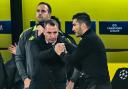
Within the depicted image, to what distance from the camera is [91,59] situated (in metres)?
7.12

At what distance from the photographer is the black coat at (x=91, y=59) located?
280 inches

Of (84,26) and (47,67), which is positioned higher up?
(84,26)

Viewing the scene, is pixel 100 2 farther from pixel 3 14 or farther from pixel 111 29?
pixel 3 14

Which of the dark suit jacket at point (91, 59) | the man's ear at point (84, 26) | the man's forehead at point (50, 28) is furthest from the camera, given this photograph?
the man's ear at point (84, 26)

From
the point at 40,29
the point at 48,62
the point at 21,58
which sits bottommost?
the point at 21,58

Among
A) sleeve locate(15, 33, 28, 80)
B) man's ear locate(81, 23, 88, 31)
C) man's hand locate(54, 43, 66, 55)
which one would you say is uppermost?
man's ear locate(81, 23, 88, 31)

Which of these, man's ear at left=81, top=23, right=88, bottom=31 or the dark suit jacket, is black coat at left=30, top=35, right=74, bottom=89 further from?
man's ear at left=81, top=23, right=88, bottom=31

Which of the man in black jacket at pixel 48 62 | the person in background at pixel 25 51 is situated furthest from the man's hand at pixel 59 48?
the person in background at pixel 25 51

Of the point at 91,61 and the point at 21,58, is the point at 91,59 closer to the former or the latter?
the point at 91,61

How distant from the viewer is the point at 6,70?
9.12 metres

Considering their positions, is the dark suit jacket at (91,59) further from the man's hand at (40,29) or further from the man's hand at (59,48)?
the man's hand at (40,29)

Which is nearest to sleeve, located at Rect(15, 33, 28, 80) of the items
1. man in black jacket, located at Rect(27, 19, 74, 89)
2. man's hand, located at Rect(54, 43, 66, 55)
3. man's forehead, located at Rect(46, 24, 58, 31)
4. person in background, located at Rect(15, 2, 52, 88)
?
person in background, located at Rect(15, 2, 52, 88)

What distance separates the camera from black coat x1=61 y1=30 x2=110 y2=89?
711 cm

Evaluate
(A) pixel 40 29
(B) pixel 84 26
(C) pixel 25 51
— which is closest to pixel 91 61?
(B) pixel 84 26
